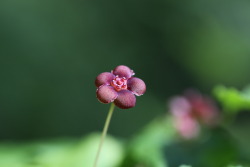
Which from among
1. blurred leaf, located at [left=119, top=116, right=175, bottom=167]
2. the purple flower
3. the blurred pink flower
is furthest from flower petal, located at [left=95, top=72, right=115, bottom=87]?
the blurred pink flower

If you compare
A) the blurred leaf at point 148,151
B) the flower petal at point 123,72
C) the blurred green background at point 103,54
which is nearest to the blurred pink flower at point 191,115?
the blurred leaf at point 148,151

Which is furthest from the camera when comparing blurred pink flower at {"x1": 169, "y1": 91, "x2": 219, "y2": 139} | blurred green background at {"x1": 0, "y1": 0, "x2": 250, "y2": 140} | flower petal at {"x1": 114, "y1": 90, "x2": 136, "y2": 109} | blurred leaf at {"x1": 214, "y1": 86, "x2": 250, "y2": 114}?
blurred green background at {"x1": 0, "y1": 0, "x2": 250, "y2": 140}

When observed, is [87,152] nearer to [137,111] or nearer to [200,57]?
[137,111]

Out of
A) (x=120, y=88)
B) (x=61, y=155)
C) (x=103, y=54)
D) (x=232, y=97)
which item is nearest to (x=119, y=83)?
(x=120, y=88)

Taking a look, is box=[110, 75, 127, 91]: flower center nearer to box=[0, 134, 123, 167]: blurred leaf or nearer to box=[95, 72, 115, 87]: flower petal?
box=[95, 72, 115, 87]: flower petal

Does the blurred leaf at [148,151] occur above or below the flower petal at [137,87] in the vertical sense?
above

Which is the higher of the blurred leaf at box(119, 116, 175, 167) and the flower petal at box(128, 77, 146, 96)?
the blurred leaf at box(119, 116, 175, 167)

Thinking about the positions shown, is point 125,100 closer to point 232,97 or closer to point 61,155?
point 232,97

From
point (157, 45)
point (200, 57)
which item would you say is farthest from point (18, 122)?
point (200, 57)

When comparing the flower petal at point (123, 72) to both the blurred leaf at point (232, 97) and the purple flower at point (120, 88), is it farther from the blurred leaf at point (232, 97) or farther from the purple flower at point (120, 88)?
the blurred leaf at point (232, 97)
